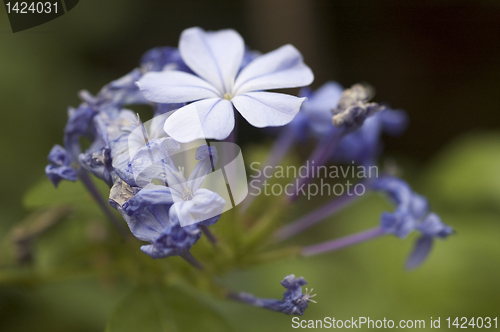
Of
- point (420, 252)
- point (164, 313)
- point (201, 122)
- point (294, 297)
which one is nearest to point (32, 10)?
point (201, 122)

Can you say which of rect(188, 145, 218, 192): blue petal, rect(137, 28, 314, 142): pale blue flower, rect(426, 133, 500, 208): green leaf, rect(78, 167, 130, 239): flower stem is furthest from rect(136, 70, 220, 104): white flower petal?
rect(426, 133, 500, 208): green leaf

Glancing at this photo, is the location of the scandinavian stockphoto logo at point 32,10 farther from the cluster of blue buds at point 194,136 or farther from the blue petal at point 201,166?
the blue petal at point 201,166

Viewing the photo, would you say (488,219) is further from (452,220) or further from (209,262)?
(209,262)

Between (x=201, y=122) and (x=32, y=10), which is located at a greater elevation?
(x=32, y=10)

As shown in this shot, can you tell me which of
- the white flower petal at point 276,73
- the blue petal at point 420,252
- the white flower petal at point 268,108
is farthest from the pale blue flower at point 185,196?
the blue petal at point 420,252

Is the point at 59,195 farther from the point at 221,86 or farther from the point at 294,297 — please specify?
the point at 294,297

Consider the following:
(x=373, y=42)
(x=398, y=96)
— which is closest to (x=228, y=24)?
(x=373, y=42)
